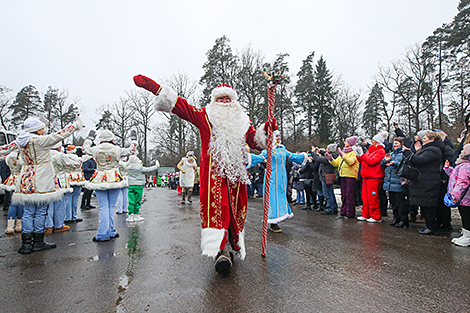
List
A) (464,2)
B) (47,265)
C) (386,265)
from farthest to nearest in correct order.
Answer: (464,2) → (47,265) → (386,265)

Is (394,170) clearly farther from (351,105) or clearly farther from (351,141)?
(351,105)

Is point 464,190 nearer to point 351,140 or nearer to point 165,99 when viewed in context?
point 351,140

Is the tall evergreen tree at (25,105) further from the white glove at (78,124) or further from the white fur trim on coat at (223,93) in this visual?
the white fur trim on coat at (223,93)

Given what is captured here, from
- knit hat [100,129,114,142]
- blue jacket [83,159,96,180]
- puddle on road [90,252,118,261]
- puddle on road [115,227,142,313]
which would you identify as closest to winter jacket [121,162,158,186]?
puddle on road [115,227,142,313]

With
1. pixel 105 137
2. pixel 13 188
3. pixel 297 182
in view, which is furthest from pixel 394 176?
pixel 13 188

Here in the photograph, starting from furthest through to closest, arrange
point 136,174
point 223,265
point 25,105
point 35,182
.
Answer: point 25,105 → point 136,174 → point 35,182 → point 223,265

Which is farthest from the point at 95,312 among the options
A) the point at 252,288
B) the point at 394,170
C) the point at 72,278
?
the point at 394,170

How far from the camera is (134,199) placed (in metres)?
7.63

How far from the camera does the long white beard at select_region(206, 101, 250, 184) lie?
11.7 ft

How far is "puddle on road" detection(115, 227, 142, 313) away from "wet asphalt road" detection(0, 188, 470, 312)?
0.04 ft

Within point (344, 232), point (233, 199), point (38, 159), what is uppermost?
point (38, 159)

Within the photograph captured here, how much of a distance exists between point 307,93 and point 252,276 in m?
35.2

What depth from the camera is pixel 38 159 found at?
15.6 ft

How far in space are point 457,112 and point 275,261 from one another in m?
32.0
